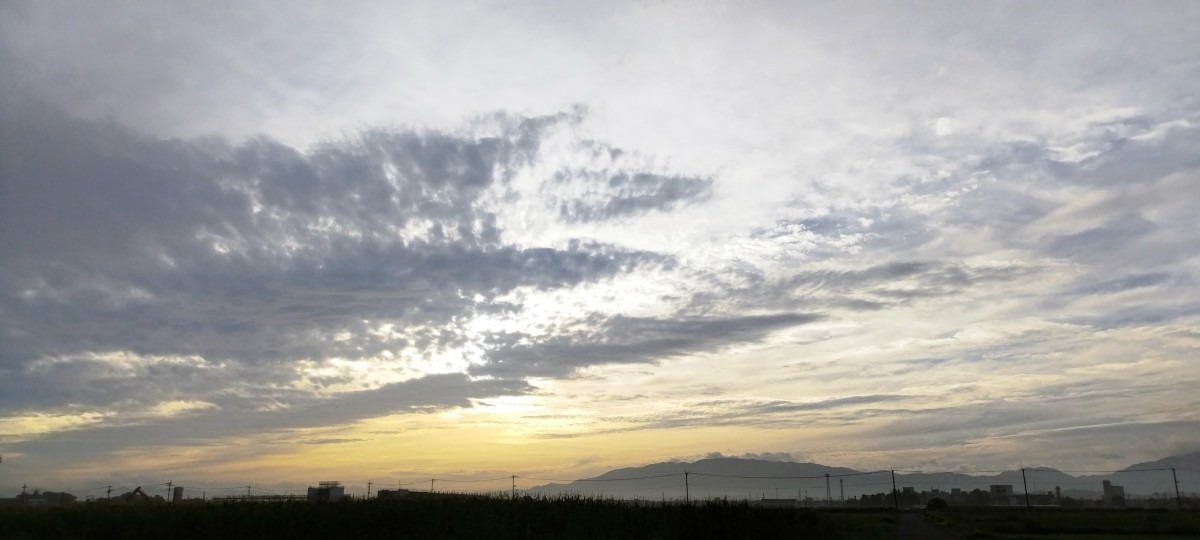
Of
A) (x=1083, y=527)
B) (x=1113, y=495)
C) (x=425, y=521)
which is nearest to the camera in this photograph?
(x=425, y=521)

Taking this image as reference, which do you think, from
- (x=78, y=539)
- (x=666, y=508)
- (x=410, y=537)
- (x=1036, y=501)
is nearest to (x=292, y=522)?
(x=410, y=537)

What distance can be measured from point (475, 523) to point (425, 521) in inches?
76.4

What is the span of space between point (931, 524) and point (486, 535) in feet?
76.9

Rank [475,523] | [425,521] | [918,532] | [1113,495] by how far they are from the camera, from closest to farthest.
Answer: [425,521] → [475,523] → [918,532] → [1113,495]

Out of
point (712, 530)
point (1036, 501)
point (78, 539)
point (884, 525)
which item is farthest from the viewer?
point (1036, 501)

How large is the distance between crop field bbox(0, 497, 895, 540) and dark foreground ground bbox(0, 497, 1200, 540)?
38mm

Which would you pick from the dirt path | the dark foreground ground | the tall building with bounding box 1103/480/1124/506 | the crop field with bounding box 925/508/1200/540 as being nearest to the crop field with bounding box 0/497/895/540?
the dark foreground ground

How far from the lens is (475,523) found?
30016 mm

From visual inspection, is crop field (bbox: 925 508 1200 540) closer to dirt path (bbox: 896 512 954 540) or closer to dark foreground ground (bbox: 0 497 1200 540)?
dark foreground ground (bbox: 0 497 1200 540)

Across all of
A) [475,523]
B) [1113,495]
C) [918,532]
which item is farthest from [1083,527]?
[1113,495]

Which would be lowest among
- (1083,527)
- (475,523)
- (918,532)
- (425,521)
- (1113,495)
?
(1113,495)

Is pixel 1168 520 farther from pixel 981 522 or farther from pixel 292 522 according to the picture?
pixel 292 522

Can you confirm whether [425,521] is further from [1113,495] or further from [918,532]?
[1113,495]

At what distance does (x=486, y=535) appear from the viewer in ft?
94.1
